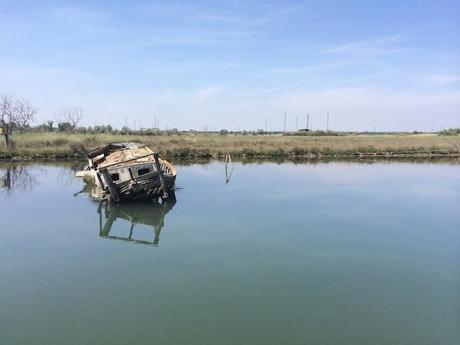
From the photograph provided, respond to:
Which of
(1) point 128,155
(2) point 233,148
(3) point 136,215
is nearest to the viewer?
(3) point 136,215

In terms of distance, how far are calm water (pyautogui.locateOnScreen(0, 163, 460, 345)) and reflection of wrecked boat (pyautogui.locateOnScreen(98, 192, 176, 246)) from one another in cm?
7

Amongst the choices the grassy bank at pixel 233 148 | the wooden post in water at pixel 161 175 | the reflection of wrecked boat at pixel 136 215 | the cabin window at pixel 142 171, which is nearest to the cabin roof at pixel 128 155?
the cabin window at pixel 142 171

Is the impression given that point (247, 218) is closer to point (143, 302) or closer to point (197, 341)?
point (143, 302)

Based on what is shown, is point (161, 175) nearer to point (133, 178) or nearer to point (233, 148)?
point (133, 178)

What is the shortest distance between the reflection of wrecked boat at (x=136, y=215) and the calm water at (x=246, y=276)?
2.8 inches

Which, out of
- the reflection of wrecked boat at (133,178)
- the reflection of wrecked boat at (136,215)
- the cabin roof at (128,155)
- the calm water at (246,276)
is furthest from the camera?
the cabin roof at (128,155)

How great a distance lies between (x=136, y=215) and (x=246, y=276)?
7.60 m

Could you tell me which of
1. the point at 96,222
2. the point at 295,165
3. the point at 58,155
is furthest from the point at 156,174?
the point at 58,155

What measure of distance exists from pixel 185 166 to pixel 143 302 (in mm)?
25105

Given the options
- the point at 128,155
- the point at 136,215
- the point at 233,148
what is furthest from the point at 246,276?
the point at 233,148

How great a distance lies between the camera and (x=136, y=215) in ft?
52.7

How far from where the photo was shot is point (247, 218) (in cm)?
1520

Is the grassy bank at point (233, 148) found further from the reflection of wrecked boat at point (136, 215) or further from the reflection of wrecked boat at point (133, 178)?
the reflection of wrecked boat at point (136, 215)

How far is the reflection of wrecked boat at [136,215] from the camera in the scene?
525 inches
